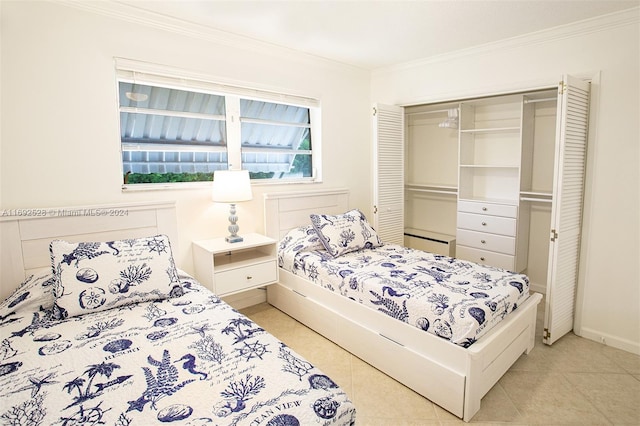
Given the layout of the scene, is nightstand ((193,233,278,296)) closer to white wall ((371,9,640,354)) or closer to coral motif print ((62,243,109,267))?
coral motif print ((62,243,109,267))

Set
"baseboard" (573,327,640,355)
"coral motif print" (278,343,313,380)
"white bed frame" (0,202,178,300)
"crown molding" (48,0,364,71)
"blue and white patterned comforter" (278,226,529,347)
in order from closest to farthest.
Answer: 1. "coral motif print" (278,343,313,380)
2. "blue and white patterned comforter" (278,226,529,347)
3. "white bed frame" (0,202,178,300)
4. "crown molding" (48,0,364,71)
5. "baseboard" (573,327,640,355)

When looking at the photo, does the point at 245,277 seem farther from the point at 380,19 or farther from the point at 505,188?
the point at 505,188

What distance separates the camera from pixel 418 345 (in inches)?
81.7

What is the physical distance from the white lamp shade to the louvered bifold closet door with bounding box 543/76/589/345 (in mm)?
2314

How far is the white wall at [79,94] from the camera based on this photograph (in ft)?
6.89

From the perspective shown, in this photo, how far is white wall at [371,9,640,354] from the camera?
2.50 m

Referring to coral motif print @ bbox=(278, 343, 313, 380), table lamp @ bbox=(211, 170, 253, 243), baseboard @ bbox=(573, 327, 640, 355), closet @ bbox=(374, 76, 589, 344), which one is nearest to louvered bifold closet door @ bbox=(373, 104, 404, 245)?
closet @ bbox=(374, 76, 589, 344)

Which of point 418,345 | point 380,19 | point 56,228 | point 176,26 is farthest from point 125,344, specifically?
point 380,19

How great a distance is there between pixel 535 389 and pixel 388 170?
2.29 m

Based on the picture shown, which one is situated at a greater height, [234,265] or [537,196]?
[537,196]

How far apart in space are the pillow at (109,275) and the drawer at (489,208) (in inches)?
117

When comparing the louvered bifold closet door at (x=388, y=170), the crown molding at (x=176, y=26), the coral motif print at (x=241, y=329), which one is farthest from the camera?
the louvered bifold closet door at (x=388, y=170)

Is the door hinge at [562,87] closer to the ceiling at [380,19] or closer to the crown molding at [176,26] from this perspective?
the ceiling at [380,19]

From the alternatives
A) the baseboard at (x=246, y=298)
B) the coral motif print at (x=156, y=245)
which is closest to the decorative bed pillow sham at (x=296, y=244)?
the baseboard at (x=246, y=298)
